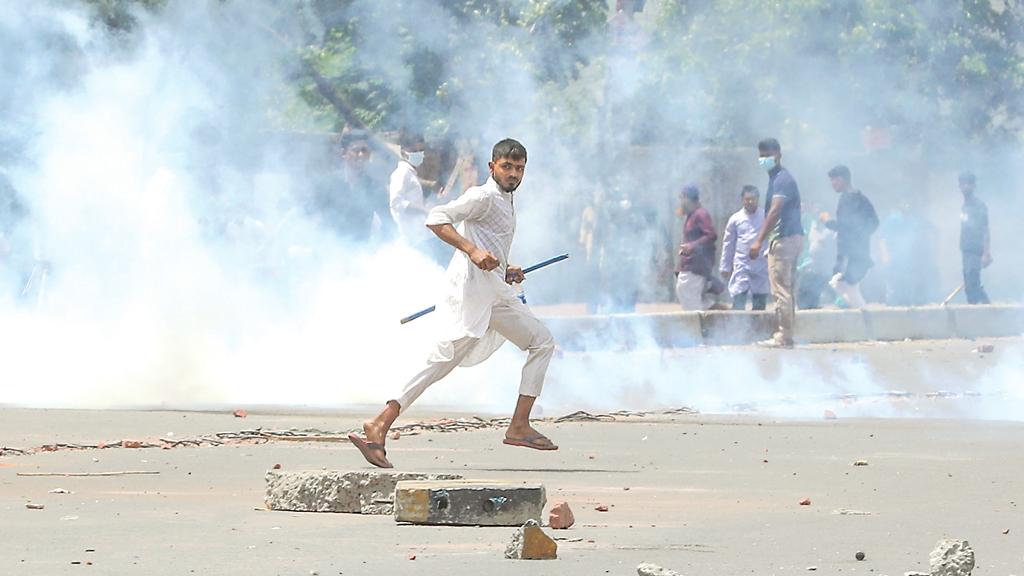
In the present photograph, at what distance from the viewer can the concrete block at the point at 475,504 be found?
261 inches

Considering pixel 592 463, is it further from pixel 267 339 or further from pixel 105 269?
pixel 105 269

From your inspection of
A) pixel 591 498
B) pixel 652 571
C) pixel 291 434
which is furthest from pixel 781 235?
pixel 652 571

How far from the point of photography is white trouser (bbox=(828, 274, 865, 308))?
1958 cm

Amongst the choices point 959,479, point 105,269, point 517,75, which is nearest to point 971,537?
point 959,479

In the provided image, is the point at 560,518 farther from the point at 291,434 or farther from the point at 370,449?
the point at 291,434

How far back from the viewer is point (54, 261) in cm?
1568

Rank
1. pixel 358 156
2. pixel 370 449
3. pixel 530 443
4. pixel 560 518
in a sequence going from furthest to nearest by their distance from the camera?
pixel 358 156
pixel 530 443
pixel 370 449
pixel 560 518

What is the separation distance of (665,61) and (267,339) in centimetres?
561

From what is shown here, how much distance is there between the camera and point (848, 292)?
64.4 ft

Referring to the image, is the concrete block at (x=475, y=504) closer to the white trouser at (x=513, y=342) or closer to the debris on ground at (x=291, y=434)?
the white trouser at (x=513, y=342)

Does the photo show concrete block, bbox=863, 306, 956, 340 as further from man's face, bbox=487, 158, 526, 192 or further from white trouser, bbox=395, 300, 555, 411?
man's face, bbox=487, 158, 526, 192

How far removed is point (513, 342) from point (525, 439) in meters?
0.40

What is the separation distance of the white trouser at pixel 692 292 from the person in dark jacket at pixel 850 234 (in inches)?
55.3

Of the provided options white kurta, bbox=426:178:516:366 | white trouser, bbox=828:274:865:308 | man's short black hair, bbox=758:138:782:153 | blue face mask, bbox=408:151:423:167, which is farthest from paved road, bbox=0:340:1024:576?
white trouser, bbox=828:274:865:308
